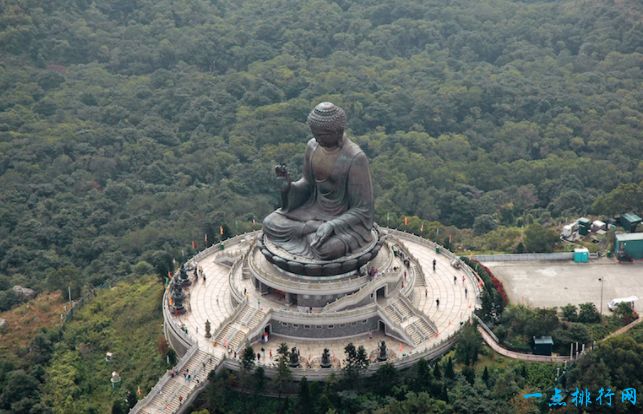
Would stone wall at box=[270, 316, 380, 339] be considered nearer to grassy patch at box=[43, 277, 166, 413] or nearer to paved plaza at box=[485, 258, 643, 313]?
grassy patch at box=[43, 277, 166, 413]

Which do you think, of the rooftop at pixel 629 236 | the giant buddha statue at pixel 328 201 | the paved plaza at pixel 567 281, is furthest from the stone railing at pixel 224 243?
the rooftop at pixel 629 236

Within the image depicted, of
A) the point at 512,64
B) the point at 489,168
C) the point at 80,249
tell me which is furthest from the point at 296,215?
the point at 512,64

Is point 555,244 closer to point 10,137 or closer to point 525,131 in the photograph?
point 525,131

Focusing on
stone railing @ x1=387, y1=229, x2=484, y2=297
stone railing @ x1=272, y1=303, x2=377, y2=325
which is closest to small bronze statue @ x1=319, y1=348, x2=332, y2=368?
stone railing @ x1=272, y1=303, x2=377, y2=325

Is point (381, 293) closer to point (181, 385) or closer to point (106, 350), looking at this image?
point (181, 385)

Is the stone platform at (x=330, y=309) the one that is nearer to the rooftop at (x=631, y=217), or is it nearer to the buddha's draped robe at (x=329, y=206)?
the buddha's draped robe at (x=329, y=206)

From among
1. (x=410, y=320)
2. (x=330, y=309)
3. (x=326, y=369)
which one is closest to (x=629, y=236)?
(x=410, y=320)
